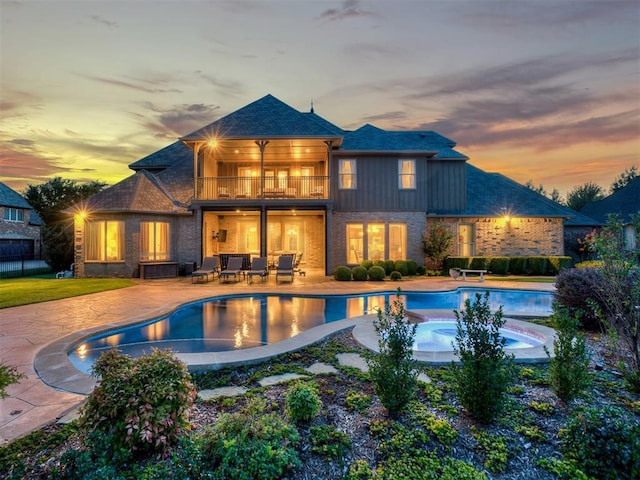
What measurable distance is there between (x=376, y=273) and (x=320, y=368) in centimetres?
1047

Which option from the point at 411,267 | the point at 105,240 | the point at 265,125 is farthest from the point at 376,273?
the point at 105,240

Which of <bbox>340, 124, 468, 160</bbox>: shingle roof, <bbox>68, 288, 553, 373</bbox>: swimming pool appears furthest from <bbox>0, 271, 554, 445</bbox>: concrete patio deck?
<bbox>340, 124, 468, 160</bbox>: shingle roof

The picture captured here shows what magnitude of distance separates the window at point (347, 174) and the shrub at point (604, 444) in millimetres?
15502

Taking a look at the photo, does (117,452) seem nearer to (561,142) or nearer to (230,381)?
(230,381)

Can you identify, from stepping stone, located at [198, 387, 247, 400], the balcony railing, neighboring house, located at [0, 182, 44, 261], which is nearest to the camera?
stepping stone, located at [198, 387, 247, 400]

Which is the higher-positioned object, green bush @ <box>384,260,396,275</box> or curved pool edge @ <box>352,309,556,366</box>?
green bush @ <box>384,260,396,275</box>

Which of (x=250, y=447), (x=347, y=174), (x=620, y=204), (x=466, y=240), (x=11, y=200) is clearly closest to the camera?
(x=250, y=447)

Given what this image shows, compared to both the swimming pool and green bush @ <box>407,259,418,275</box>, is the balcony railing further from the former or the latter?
the swimming pool

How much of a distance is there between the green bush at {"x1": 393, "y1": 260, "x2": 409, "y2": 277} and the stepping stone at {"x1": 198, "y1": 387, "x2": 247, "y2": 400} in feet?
42.5

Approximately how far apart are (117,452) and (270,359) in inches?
103

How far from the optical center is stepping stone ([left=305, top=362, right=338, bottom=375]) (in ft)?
14.5

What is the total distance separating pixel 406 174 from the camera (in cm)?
1773

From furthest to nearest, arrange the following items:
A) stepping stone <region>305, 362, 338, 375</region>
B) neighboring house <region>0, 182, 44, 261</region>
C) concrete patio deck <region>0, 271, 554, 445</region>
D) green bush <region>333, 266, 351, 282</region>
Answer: neighboring house <region>0, 182, 44, 261</region>, green bush <region>333, 266, 351, 282</region>, stepping stone <region>305, 362, 338, 375</region>, concrete patio deck <region>0, 271, 554, 445</region>

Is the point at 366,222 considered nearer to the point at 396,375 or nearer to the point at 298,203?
the point at 298,203
